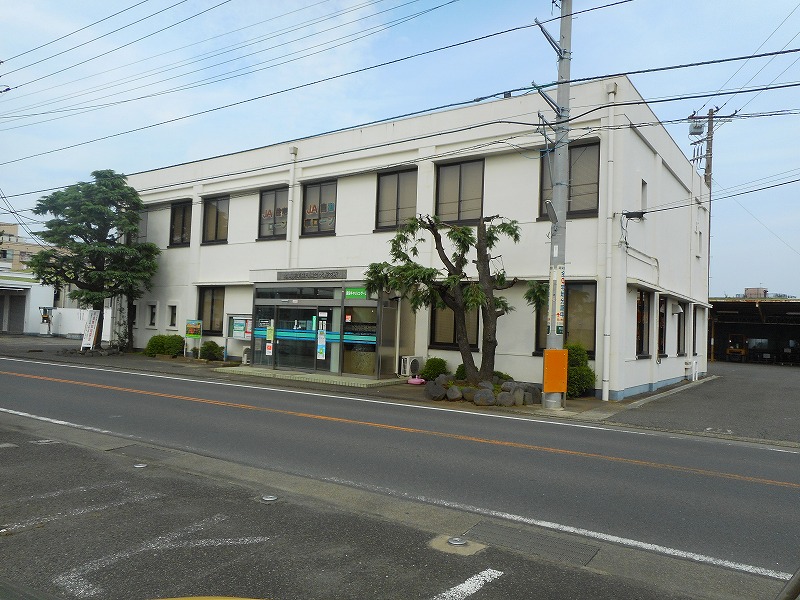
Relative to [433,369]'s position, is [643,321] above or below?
above

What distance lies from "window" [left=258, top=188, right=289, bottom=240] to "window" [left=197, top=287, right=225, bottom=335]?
12.1 feet

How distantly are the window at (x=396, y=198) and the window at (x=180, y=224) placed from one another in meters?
11.4

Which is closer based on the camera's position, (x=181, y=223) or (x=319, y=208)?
(x=319, y=208)

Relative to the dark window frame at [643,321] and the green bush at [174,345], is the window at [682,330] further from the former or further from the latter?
the green bush at [174,345]

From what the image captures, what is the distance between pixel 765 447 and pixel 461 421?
5378 millimetres

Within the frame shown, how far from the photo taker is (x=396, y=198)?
73.6 feet

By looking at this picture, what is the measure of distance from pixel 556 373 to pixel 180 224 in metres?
21.6

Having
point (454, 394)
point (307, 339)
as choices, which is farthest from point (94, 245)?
point (454, 394)

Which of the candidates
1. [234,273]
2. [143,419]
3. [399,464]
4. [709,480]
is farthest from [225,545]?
[234,273]

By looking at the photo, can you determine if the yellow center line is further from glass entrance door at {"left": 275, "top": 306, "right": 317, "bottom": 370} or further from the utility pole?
glass entrance door at {"left": 275, "top": 306, "right": 317, "bottom": 370}

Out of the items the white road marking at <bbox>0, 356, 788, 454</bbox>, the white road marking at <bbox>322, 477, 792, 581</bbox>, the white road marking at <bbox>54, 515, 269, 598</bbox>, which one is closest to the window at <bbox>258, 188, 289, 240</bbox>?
the white road marking at <bbox>0, 356, 788, 454</bbox>

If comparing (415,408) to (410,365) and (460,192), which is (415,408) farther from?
(460,192)

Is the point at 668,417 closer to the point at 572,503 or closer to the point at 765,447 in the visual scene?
the point at 765,447

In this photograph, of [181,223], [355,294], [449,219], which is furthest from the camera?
[181,223]
